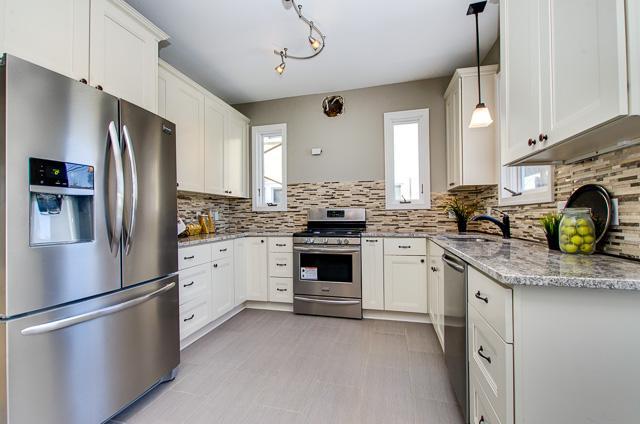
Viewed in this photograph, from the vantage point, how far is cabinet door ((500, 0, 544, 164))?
1.16m

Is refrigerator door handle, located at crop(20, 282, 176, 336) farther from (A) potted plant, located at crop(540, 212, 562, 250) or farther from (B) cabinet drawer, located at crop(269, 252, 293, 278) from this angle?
(A) potted plant, located at crop(540, 212, 562, 250)

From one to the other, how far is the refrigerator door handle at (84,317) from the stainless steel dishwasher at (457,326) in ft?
5.80

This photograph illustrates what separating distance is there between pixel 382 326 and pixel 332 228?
1270 mm

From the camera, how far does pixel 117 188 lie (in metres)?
1.38

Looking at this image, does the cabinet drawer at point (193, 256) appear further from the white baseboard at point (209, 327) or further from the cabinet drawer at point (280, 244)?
the cabinet drawer at point (280, 244)

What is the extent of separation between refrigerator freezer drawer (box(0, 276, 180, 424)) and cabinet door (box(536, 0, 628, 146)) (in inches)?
85.4

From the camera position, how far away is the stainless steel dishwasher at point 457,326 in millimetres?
1314

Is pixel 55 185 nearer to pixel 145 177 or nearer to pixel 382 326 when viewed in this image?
pixel 145 177

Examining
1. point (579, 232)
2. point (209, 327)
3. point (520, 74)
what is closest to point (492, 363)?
point (579, 232)

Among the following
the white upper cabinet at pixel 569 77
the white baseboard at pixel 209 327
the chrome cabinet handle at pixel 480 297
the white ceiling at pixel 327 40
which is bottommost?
the white baseboard at pixel 209 327

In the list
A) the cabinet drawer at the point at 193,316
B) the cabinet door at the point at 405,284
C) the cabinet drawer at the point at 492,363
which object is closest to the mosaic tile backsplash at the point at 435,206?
the cabinet door at the point at 405,284

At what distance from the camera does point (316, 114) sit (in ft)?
11.4

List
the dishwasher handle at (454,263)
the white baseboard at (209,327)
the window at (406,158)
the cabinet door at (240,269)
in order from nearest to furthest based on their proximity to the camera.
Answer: the dishwasher handle at (454,263)
the white baseboard at (209,327)
the cabinet door at (240,269)
the window at (406,158)

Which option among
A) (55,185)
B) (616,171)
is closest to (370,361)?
(616,171)
